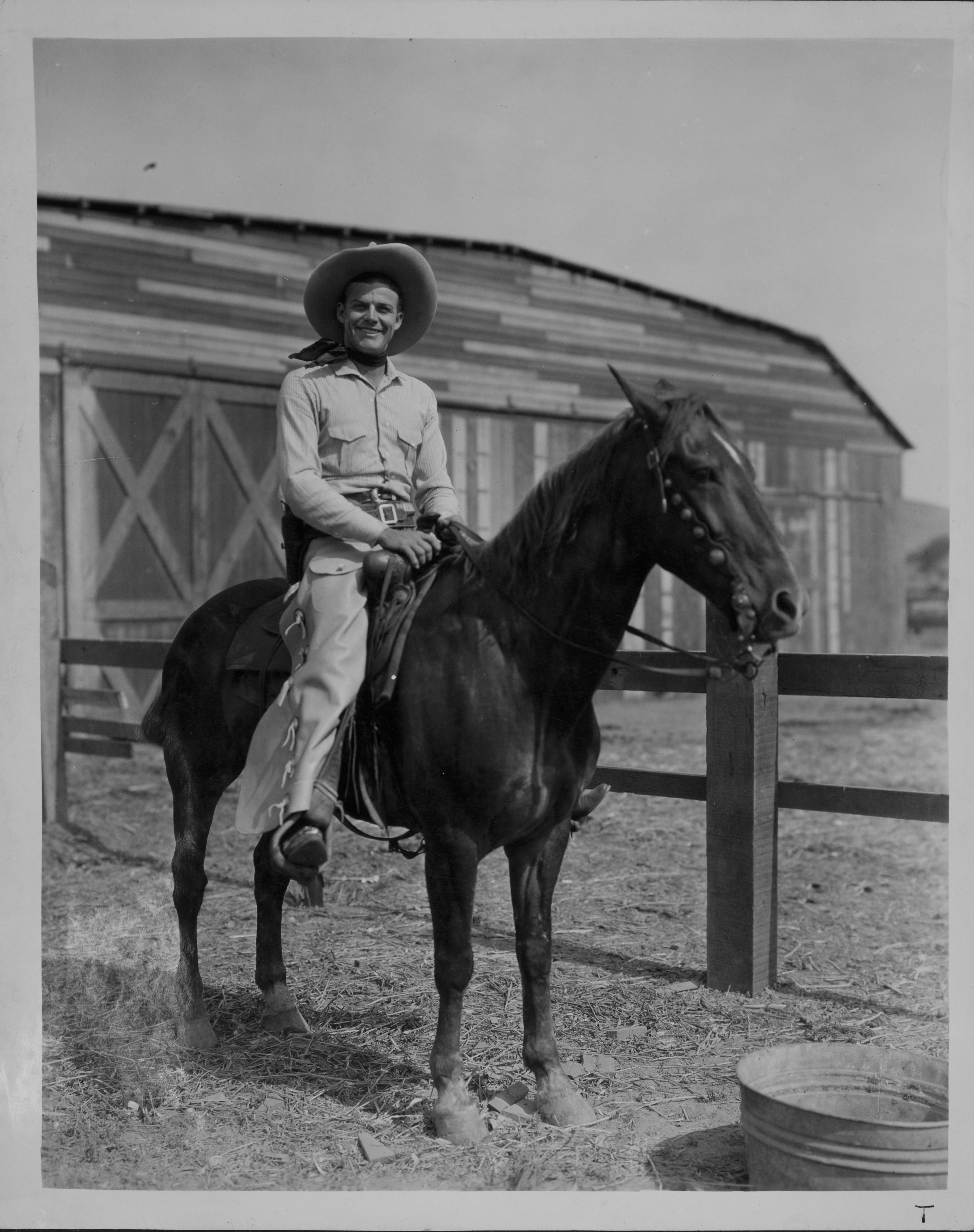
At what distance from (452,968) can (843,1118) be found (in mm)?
1277

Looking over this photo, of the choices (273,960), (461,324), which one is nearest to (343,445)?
(273,960)

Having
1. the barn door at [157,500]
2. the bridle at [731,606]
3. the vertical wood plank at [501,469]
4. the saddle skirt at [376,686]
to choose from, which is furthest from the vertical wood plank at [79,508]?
the bridle at [731,606]

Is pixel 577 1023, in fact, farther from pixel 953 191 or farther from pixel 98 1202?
pixel 953 191

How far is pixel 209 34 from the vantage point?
11.7ft

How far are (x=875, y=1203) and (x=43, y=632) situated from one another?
7.56 m

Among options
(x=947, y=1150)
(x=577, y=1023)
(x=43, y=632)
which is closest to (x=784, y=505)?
(x=43, y=632)

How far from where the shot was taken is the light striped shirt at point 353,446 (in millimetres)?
3520

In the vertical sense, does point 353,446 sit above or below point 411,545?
above

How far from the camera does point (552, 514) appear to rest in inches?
129

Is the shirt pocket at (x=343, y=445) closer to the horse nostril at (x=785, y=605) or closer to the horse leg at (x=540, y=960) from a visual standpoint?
the horse leg at (x=540, y=960)

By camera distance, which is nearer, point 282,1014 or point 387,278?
point 387,278

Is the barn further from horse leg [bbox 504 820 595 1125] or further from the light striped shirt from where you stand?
horse leg [bbox 504 820 595 1125]

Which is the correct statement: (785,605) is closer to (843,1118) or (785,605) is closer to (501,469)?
(843,1118)

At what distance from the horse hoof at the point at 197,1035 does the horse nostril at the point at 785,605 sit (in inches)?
118
